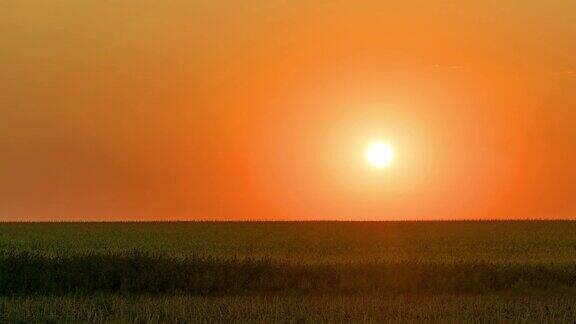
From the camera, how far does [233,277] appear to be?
885 inches

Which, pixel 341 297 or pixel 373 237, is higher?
pixel 373 237

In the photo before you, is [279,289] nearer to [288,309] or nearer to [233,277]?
[233,277]

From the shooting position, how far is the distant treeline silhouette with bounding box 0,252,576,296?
22.1 m

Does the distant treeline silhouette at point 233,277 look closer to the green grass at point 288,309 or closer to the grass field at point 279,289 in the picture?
the grass field at point 279,289

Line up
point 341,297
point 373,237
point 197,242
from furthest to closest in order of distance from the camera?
1. point 373,237
2. point 197,242
3. point 341,297

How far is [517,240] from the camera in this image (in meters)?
40.3

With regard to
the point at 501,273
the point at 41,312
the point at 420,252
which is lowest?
the point at 41,312

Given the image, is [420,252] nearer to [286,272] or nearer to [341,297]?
[286,272]

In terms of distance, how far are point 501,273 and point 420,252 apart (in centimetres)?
880

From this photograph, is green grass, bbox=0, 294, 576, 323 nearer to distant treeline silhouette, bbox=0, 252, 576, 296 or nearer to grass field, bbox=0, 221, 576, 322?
grass field, bbox=0, 221, 576, 322

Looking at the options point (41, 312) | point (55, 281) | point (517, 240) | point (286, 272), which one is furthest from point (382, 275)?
point (517, 240)

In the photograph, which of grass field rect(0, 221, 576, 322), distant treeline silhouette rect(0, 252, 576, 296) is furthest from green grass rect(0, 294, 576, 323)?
distant treeline silhouette rect(0, 252, 576, 296)

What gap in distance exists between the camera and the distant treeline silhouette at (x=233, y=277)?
22.1 metres

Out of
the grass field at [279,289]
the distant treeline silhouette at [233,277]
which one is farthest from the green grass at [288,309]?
the distant treeline silhouette at [233,277]
